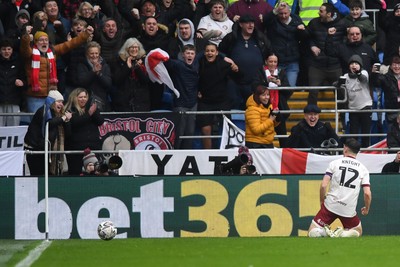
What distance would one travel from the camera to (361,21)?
26359 millimetres

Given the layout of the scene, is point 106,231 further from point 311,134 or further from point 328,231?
point 311,134

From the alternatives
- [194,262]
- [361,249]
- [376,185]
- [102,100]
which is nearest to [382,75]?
[376,185]

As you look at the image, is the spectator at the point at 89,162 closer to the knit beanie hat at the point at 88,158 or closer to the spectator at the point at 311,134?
the knit beanie hat at the point at 88,158

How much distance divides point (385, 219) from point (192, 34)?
5701 mm

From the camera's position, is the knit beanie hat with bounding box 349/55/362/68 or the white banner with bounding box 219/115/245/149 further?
the knit beanie hat with bounding box 349/55/362/68

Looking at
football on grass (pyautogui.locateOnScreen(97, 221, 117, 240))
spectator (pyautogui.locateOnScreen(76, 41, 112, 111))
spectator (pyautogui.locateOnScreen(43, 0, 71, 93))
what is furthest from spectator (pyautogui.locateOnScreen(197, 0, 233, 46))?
football on grass (pyautogui.locateOnScreen(97, 221, 117, 240))

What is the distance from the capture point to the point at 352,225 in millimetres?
19938

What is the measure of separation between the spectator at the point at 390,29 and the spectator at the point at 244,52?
9.50 ft

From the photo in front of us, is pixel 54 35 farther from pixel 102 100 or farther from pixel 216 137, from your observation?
pixel 216 137

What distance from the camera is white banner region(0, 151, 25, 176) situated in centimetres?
2259

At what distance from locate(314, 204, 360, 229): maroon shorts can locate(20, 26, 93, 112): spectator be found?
6552 mm

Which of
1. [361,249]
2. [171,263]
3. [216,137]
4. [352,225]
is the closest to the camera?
[171,263]

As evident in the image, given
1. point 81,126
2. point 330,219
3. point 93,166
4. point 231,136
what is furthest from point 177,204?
point 330,219

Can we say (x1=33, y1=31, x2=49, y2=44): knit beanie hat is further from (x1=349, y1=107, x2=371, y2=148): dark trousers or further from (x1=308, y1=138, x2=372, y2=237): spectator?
(x1=308, y1=138, x2=372, y2=237): spectator
